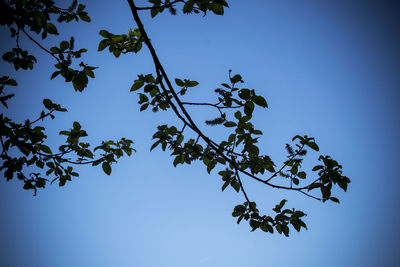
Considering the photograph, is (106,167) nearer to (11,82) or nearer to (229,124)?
(11,82)

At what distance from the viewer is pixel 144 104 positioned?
253 cm

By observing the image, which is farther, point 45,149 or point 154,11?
point 45,149

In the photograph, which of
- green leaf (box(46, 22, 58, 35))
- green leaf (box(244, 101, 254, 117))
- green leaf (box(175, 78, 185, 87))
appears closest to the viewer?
green leaf (box(244, 101, 254, 117))

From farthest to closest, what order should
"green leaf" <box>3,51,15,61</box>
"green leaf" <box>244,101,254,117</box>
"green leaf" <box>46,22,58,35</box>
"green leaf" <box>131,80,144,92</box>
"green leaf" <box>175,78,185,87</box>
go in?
1. "green leaf" <box>175,78,185,87</box>
2. "green leaf" <box>131,80,144,92</box>
3. "green leaf" <box>46,22,58,35</box>
4. "green leaf" <box>244,101,254,117</box>
5. "green leaf" <box>3,51,15,61</box>

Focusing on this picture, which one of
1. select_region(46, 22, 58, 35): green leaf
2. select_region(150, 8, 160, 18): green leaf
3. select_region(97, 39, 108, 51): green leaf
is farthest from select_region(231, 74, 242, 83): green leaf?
select_region(46, 22, 58, 35): green leaf

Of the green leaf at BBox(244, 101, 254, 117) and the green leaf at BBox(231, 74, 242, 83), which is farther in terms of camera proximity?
the green leaf at BBox(231, 74, 242, 83)

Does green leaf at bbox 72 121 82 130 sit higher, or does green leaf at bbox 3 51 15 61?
green leaf at bbox 3 51 15 61

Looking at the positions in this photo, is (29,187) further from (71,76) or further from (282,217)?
(282,217)

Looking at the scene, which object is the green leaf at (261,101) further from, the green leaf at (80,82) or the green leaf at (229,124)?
the green leaf at (80,82)

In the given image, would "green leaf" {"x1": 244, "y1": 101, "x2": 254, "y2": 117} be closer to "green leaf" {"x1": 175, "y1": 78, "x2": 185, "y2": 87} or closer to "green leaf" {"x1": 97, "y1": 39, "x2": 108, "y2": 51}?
"green leaf" {"x1": 175, "y1": 78, "x2": 185, "y2": 87}

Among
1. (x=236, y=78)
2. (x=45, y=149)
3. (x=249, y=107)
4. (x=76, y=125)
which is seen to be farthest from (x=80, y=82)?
(x=249, y=107)

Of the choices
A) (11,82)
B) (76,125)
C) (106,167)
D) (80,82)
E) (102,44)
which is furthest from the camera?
(106,167)

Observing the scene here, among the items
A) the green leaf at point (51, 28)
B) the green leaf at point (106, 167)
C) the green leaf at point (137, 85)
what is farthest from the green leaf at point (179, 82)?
the green leaf at point (106, 167)

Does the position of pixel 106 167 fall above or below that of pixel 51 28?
below
